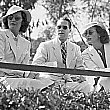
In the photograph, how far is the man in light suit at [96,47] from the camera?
550 cm

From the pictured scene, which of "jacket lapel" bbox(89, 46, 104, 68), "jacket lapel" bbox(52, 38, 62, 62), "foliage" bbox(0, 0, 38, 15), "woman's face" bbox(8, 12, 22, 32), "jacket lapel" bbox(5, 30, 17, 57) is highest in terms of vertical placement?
"foliage" bbox(0, 0, 38, 15)

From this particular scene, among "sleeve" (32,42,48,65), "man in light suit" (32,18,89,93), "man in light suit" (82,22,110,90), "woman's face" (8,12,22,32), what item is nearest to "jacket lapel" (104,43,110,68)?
"man in light suit" (82,22,110,90)

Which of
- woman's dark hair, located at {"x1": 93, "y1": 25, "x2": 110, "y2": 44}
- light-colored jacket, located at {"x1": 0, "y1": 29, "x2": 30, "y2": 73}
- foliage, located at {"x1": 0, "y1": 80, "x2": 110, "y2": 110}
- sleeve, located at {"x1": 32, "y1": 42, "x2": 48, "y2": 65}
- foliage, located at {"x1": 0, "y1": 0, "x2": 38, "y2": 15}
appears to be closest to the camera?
foliage, located at {"x1": 0, "y1": 80, "x2": 110, "y2": 110}

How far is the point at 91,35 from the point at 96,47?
0.21 m

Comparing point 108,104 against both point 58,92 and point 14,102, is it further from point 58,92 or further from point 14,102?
point 14,102

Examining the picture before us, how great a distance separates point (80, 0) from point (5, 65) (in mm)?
10482

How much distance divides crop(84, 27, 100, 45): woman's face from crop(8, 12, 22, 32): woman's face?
1.09 meters

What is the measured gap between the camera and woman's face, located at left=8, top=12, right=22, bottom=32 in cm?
496

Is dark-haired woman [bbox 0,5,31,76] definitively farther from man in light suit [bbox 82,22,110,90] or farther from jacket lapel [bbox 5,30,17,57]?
man in light suit [bbox 82,22,110,90]

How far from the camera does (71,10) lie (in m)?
13.2

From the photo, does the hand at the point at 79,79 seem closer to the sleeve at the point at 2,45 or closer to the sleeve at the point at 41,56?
the sleeve at the point at 41,56

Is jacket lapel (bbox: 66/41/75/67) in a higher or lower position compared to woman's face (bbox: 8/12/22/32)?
lower

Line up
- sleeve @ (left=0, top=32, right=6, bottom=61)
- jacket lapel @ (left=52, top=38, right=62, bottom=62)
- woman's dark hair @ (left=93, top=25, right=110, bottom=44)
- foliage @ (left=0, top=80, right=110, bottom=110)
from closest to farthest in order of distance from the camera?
foliage @ (left=0, top=80, right=110, bottom=110) → sleeve @ (left=0, top=32, right=6, bottom=61) → jacket lapel @ (left=52, top=38, right=62, bottom=62) → woman's dark hair @ (left=93, top=25, right=110, bottom=44)

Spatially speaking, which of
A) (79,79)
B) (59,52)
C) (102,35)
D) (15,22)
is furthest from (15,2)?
(79,79)
